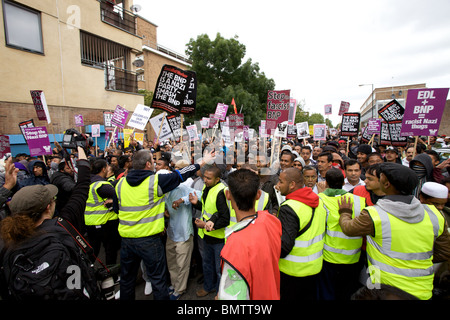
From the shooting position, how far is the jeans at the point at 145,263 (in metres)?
2.98

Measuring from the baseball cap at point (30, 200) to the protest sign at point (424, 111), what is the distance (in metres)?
6.53

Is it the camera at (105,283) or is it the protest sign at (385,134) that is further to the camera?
the protest sign at (385,134)

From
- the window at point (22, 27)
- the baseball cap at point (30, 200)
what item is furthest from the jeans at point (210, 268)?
the window at point (22, 27)

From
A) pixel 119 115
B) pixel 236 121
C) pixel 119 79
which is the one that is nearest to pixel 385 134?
pixel 236 121

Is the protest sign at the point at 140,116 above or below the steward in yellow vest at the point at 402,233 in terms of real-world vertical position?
above

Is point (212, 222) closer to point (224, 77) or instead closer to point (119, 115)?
point (119, 115)

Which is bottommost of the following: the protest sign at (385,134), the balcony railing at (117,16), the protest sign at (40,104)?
the protest sign at (385,134)

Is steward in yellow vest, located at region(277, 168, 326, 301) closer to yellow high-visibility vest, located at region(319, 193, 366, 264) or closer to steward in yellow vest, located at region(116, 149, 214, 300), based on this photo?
yellow high-visibility vest, located at region(319, 193, 366, 264)

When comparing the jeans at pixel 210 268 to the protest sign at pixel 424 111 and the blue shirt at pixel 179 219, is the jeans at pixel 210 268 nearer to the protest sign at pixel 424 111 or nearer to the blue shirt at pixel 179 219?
the blue shirt at pixel 179 219

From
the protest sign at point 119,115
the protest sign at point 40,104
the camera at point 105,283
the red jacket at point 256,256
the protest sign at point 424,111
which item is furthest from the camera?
the protest sign at point 119,115

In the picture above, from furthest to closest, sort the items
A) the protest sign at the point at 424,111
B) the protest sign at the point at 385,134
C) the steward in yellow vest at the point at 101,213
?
the protest sign at the point at 385,134
the protest sign at the point at 424,111
the steward in yellow vest at the point at 101,213

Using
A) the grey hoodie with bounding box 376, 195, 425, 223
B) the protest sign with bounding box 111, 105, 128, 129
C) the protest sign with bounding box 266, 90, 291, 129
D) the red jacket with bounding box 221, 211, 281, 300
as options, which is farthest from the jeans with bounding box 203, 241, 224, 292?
the protest sign with bounding box 111, 105, 128, 129

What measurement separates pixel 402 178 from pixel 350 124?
28.9ft
